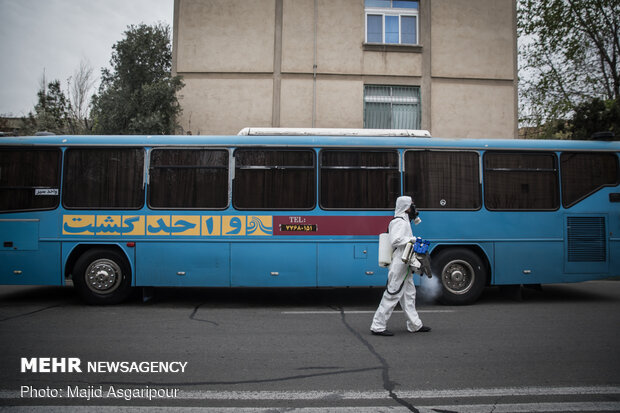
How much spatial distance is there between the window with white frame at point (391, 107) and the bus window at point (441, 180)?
7.52 m

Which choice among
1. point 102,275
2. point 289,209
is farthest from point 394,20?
point 102,275

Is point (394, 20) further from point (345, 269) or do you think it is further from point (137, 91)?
point (345, 269)

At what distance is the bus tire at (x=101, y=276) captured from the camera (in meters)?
7.99

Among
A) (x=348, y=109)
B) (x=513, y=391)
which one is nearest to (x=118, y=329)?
(x=513, y=391)

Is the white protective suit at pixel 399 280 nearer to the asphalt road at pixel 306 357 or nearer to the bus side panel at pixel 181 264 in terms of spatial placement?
the asphalt road at pixel 306 357

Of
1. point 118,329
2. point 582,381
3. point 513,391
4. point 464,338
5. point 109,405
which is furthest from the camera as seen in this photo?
point 118,329

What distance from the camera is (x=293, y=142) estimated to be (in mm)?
8289

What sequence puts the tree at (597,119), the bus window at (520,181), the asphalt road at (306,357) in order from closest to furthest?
1. the asphalt road at (306,357)
2. the bus window at (520,181)
3. the tree at (597,119)

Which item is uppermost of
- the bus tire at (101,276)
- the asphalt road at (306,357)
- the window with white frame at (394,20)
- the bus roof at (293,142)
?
the window with white frame at (394,20)

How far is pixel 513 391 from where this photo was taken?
13.3 ft

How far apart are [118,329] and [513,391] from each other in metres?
5.14

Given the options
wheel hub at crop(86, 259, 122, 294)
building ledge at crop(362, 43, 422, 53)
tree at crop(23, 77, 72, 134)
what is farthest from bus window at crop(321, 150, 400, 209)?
tree at crop(23, 77, 72, 134)

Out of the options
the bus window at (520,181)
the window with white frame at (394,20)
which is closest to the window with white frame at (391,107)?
the window with white frame at (394,20)

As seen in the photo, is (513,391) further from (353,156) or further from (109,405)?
(353,156)
